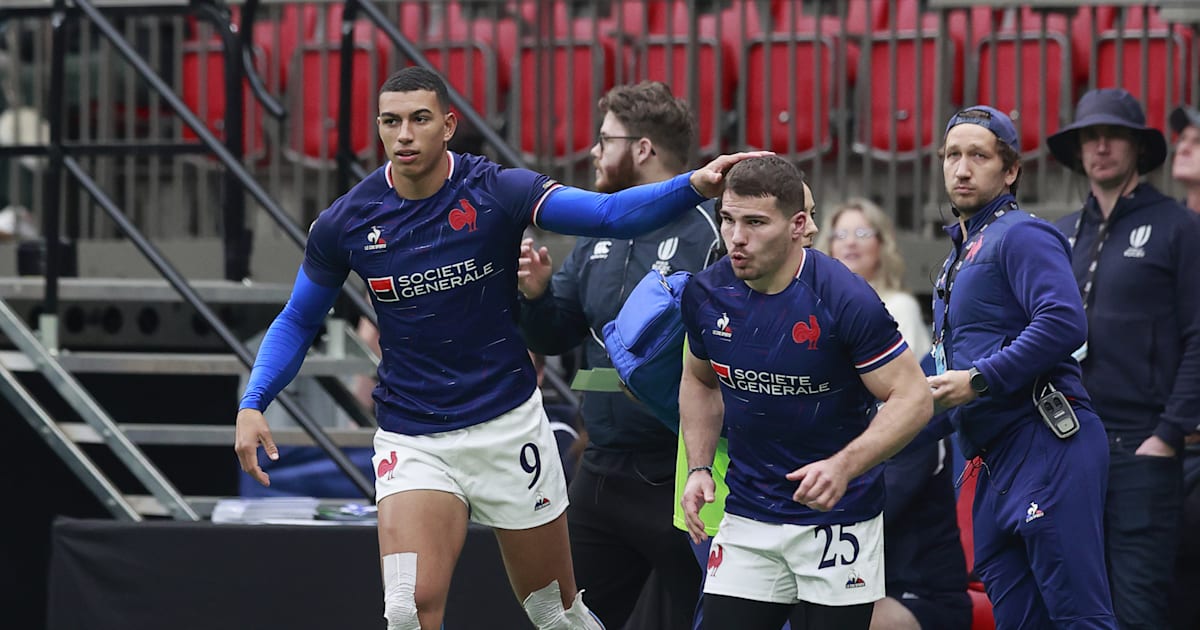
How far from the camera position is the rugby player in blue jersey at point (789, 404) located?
462cm

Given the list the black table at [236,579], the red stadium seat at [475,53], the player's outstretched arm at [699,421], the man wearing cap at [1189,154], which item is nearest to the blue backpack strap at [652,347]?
the player's outstretched arm at [699,421]

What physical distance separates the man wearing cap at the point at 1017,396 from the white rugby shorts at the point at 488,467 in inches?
51.2

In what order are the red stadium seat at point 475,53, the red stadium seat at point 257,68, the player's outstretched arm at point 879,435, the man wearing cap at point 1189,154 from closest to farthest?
the player's outstretched arm at point 879,435
the man wearing cap at point 1189,154
the red stadium seat at point 475,53
the red stadium seat at point 257,68

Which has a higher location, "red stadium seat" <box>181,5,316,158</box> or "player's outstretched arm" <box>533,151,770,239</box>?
"red stadium seat" <box>181,5,316,158</box>

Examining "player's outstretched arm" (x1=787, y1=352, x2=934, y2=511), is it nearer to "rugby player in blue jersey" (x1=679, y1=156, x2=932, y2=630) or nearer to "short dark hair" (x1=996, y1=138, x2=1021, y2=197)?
"rugby player in blue jersey" (x1=679, y1=156, x2=932, y2=630)

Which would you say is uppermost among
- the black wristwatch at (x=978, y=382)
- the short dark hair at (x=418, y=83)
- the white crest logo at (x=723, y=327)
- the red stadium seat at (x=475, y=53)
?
the red stadium seat at (x=475, y=53)

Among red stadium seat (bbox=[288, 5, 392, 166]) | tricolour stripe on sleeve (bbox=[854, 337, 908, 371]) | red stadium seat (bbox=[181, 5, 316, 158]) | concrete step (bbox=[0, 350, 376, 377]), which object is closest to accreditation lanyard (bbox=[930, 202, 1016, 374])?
tricolour stripe on sleeve (bbox=[854, 337, 908, 371])

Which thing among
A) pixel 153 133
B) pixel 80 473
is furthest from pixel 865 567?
pixel 153 133

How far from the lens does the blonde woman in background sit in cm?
747

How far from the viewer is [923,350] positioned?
25.0ft

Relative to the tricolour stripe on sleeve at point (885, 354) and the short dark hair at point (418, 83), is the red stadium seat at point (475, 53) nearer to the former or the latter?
the short dark hair at point (418, 83)

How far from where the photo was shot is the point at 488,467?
5.30 meters

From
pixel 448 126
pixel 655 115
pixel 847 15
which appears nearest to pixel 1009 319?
pixel 655 115

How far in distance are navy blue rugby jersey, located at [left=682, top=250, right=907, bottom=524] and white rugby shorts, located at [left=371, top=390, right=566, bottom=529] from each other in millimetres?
790
